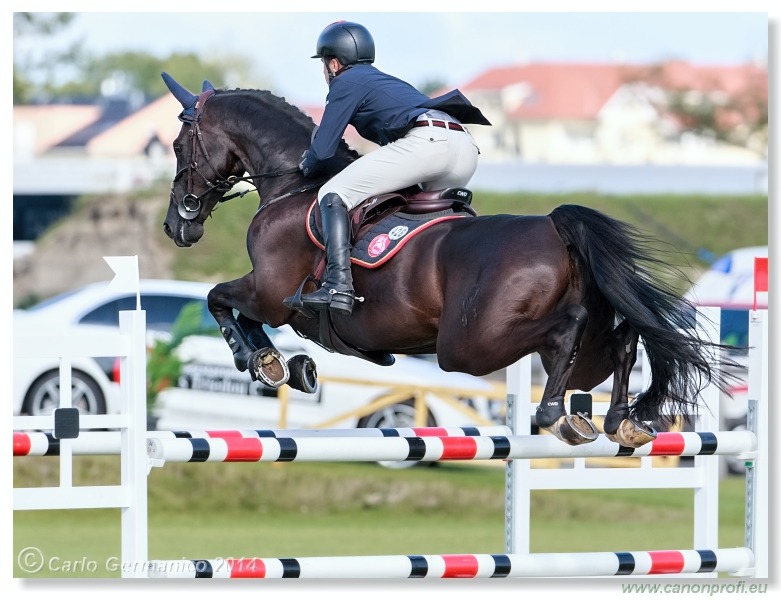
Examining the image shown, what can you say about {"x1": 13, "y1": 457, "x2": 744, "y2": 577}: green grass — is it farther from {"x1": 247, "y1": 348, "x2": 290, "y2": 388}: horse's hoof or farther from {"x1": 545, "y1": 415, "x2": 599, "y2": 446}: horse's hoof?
{"x1": 545, "y1": 415, "x2": 599, "y2": 446}: horse's hoof

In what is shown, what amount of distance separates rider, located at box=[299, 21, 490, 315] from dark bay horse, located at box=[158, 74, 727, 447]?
0.76 ft

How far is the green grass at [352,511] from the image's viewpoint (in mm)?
9531

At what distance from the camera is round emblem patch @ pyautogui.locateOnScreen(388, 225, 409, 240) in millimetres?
5371

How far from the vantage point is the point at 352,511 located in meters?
10.7

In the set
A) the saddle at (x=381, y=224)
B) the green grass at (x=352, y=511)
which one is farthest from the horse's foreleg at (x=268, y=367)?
the green grass at (x=352, y=511)

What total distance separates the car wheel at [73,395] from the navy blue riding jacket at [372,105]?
6216 millimetres

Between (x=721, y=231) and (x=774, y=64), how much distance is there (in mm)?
24700

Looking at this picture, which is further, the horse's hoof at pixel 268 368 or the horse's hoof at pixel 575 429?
the horse's hoof at pixel 268 368

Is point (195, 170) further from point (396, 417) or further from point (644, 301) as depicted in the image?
point (396, 417)

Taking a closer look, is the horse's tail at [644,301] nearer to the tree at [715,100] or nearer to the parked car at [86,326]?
the parked car at [86,326]

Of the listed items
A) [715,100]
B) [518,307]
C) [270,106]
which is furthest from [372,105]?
[715,100]

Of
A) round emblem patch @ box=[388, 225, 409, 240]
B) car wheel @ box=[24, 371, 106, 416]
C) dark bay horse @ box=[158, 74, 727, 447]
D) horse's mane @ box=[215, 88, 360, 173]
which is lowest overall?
car wheel @ box=[24, 371, 106, 416]

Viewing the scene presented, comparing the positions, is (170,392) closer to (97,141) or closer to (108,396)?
(108,396)
